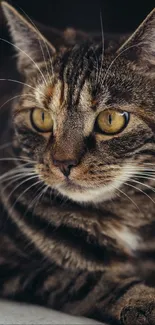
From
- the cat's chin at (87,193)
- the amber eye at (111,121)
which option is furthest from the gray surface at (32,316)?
the amber eye at (111,121)

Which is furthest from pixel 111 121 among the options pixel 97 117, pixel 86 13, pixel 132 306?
pixel 132 306

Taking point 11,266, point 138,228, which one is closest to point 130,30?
point 138,228

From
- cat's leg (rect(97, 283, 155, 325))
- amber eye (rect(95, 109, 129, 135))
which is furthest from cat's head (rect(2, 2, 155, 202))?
cat's leg (rect(97, 283, 155, 325))

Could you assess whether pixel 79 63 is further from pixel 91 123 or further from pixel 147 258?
pixel 147 258

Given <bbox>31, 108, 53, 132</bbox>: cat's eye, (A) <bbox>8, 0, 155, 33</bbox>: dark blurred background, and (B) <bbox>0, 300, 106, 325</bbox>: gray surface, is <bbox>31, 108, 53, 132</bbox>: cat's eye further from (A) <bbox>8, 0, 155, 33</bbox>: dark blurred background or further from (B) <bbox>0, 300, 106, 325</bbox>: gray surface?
(B) <bbox>0, 300, 106, 325</bbox>: gray surface

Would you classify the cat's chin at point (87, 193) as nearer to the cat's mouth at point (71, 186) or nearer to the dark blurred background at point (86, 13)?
the cat's mouth at point (71, 186)

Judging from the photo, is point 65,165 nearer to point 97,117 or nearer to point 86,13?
point 97,117
